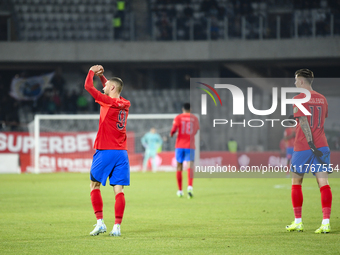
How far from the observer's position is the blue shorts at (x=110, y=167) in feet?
20.9

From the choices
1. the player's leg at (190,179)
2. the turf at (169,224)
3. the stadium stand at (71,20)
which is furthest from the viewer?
the stadium stand at (71,20)

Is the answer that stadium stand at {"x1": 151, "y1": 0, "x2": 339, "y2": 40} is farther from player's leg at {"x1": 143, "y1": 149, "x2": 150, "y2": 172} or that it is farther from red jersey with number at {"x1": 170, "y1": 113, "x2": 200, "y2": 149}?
red jersey with number at {"x1": 170, "y1": 113, "x2": 200, "y2": 149}

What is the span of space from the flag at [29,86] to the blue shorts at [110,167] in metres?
22.1

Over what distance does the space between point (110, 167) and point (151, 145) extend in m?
16.5

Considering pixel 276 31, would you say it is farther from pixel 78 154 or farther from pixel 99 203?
pixel 99 203

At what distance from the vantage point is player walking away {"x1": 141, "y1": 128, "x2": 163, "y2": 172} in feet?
75.0

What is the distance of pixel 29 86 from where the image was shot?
27594 millimetres

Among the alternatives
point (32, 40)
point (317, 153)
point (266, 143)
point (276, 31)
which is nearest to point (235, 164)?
point (266, 143)

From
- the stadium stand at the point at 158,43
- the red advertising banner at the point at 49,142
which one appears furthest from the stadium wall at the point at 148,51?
the red advertising banner at the point at 49,142

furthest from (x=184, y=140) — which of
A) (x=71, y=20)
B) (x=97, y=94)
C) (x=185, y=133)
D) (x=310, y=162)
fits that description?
(x=71, y=20)

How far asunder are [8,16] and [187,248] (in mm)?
25707

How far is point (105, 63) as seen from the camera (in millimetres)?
28734

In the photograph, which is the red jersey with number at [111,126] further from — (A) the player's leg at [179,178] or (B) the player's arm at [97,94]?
(A) the player's leg at [179,178]


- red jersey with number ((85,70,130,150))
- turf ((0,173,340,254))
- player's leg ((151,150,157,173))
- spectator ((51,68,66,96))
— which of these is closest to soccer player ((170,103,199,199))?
turf ((0,173,340,254))
